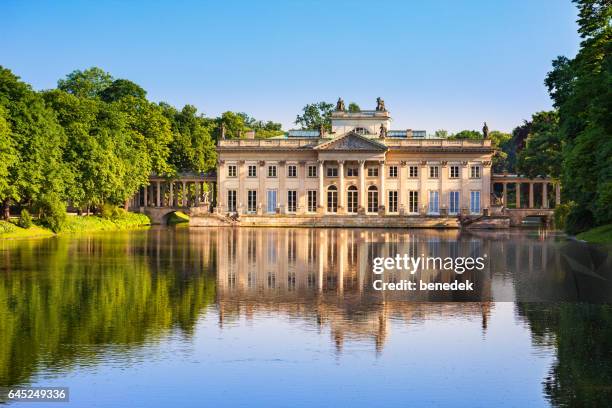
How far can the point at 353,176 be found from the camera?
93.8 meters

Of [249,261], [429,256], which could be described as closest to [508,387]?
[249,261]

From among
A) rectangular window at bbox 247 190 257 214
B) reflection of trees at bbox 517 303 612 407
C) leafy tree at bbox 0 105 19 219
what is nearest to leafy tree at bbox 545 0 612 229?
reflection of trees at bbox 517 303 612 407

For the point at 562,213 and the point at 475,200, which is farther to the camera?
the point at 475,200

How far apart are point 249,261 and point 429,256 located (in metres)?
8.05

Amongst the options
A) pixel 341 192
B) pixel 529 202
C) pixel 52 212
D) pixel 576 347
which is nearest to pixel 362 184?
pixel 341 192

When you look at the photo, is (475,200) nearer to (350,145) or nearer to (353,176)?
(353,176)

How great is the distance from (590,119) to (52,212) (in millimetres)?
Answer: 35539

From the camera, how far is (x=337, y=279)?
27.9 metres

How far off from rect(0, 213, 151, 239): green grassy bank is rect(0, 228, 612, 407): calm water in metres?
26.8

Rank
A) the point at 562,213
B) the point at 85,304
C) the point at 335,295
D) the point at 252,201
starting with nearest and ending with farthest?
the point at 85,304, the point at 335,295, the point at 562,213, the point at 252,201

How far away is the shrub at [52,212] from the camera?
6238 cm

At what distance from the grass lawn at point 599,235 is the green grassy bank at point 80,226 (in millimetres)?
32949

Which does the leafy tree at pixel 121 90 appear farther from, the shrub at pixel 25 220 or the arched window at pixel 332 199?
the shrub at pixel 25 220

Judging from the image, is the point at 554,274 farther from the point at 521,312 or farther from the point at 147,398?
the point at 147,398
